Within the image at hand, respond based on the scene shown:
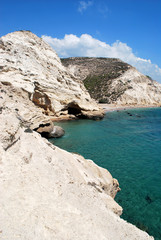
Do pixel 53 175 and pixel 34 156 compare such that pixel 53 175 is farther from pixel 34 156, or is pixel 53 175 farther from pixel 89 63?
pixel 89 63

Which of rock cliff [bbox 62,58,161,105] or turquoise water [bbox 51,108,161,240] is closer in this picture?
turquoise water [bbox 51,108,161,240]

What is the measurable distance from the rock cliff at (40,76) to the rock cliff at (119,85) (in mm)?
35751

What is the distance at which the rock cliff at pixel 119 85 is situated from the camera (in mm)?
72500

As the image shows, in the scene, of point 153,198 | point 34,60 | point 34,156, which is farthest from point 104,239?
point 34,60

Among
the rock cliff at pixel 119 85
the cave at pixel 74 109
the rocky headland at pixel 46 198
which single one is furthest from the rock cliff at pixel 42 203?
the rock cliff at pixel 119 85

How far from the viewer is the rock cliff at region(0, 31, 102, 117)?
2527 centimetres

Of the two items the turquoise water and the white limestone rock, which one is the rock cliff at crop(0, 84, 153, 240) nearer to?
the white limestone rock

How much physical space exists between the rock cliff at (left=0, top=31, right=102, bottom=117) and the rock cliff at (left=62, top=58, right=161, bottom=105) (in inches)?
1408

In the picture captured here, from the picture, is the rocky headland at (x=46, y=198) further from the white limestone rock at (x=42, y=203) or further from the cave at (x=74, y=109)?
the cave at (x=74, y=109)

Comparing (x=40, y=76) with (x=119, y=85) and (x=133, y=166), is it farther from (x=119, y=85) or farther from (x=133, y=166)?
(x=119, y=85)

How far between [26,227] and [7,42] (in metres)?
31.3

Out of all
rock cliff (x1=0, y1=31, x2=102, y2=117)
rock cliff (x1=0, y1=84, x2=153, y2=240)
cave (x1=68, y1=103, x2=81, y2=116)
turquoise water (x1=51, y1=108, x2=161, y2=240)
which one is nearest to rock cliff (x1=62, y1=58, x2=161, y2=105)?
cave (x1=68, y1=103, x2=81, y2=116)

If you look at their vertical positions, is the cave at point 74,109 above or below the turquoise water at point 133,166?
above

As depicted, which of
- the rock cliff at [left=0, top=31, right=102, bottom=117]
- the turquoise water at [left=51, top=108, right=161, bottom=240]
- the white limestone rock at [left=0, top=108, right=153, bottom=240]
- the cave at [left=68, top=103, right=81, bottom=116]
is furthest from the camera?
the cave at [left=68, top=103, right=81, bottom=116]
